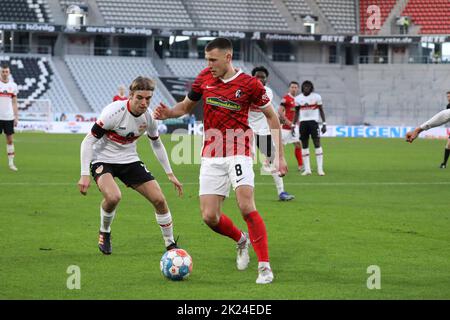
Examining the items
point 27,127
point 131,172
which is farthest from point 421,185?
point 27,127

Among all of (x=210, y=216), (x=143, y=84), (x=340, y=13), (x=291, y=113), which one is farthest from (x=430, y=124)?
(x=340, y=13)

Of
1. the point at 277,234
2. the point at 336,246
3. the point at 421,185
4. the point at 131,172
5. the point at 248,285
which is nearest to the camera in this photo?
the point at 248,285

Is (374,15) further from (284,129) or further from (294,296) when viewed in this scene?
(294,296)

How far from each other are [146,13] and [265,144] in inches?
1857

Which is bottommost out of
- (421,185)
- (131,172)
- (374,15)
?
(421,185)

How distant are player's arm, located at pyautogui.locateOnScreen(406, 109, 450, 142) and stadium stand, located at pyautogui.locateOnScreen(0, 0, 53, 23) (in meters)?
49.7

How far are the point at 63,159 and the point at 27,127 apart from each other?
23617mm

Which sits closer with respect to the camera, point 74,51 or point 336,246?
point 336,246

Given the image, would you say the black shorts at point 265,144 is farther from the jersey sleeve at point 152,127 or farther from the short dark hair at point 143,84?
the short dark hair at point 143,84

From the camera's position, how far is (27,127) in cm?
5094

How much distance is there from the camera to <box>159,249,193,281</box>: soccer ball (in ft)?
28.8

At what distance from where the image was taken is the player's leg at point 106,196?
34.1 ft

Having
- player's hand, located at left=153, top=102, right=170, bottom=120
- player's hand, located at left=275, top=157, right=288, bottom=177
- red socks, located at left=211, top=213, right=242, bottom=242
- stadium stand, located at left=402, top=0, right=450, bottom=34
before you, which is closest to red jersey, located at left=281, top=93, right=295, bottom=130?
red socks, located at left=211, top=213, right=242, bottom=242

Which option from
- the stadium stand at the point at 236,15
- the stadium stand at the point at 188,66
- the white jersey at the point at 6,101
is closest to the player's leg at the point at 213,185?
the white jersey at the point at 6,101
